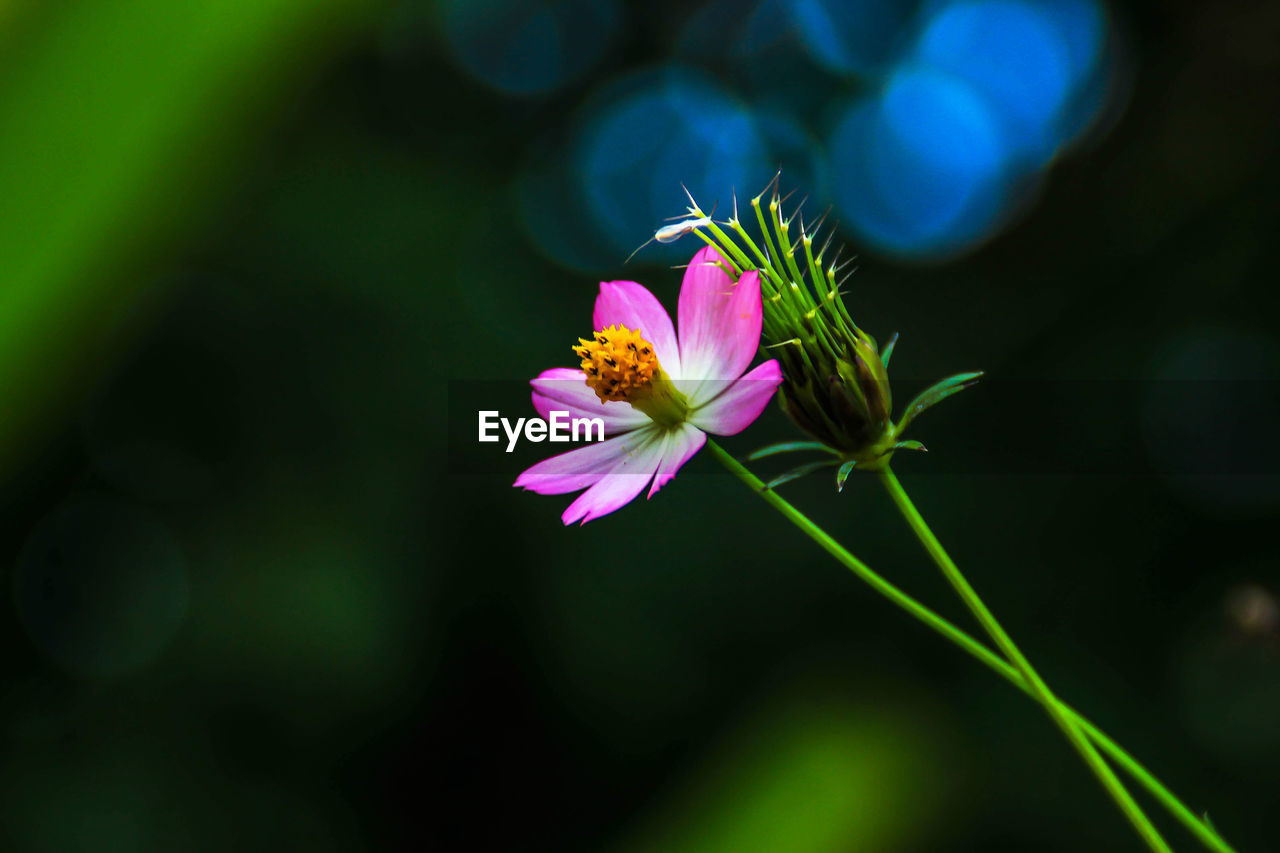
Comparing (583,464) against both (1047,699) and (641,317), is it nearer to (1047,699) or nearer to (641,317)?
(641,317)

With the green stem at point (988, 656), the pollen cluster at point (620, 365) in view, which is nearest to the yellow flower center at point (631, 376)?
the pollen cluster at point (620, 365)

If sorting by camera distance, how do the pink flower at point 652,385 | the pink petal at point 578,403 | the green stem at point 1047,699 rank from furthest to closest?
the pink petal at point 578,403 → the pink flower at point 652,385 → the green stem at point 1047,699

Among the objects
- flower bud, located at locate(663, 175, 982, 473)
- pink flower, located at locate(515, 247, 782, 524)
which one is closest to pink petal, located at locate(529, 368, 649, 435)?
pink flower, located at locate(515, 247, 782, 524)

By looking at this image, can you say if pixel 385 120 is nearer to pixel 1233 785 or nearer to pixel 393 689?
pixel 393 689

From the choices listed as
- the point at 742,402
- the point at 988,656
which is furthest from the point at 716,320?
the point at 988,656

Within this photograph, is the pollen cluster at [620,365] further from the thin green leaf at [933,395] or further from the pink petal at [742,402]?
the thin green leaf at [933,395]

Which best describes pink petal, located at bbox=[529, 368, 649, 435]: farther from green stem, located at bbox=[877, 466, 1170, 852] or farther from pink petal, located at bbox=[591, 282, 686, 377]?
green stem, located at bbox=[877, 466, 1170, 852]
